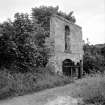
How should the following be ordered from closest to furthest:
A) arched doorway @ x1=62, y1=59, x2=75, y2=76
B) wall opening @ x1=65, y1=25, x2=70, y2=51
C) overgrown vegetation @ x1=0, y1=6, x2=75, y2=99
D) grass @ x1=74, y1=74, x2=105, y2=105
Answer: grass @ x1=74, y1=74, x2=105, y2=105
overgrown vegetation @ x1=0, y1=6, x2=75, y2=99
arched doorway @ x1=62, y1=59, x2=75, y2=76
wall opening @ x1=65, y1=25, x2=70, y2=51

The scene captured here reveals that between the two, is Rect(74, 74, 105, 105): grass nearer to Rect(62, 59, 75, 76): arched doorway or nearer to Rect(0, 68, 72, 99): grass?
Rect(0, 68, 72, 99): grass

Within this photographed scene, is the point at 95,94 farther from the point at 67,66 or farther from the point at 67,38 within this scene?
the point at 67,38

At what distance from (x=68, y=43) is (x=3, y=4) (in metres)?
7.04

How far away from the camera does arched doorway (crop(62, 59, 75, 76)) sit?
13.4 meters

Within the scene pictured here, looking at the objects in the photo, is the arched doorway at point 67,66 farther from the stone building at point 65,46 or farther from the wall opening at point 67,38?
the wall opening at point 67,38

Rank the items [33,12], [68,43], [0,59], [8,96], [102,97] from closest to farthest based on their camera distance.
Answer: [102,97] < [8,96] < [0,59] < [68,43] < [33,12]

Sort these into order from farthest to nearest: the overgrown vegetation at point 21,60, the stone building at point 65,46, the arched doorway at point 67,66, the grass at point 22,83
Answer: the arched doorway at point 67,66 → the stone building at point 65,46 → the overgrown vegetation at point 21,60 → the grass at point 22,83

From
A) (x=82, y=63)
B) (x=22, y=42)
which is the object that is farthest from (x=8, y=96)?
(x=82, y=63)

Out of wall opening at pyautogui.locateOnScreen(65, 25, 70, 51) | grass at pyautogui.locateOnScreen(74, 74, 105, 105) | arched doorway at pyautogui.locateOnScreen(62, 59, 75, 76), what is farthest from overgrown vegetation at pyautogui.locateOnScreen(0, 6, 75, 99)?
wall opening at pyautogui.locateOnScreen(65, 25, 70, 51)

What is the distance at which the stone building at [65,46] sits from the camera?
12547 mm

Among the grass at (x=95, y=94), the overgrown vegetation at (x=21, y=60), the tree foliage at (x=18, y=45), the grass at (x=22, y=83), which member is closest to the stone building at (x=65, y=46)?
the overgrown vegetation at (x=21, y=60)

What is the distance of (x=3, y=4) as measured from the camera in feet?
31.2

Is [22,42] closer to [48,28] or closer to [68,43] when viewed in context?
[48,28]

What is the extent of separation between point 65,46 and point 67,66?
1.92 metres
